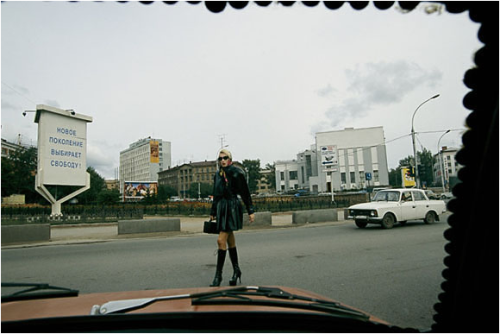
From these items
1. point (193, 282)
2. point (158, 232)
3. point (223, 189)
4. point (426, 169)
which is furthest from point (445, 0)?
point (426, 169)

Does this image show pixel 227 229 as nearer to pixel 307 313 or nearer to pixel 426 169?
pixel 307 313

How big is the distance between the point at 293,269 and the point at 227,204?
86.4 inches

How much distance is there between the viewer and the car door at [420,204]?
44.8 ft

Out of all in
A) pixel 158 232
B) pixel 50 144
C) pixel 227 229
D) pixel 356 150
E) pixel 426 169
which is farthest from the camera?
pixel 356 150

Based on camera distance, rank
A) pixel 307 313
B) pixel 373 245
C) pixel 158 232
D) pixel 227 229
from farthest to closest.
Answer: pixel 158 232, pixel 373 245, pixel 227 229, pixel 307 313

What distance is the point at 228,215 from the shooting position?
4.62 metres

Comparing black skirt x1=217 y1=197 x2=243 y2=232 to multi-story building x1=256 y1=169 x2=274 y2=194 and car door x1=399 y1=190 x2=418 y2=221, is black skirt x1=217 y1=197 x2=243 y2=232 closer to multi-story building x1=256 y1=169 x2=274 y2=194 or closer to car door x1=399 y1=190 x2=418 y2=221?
car door x1=399 y1=190 x2=418 y2=221

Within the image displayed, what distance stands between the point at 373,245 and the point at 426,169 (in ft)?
54.1

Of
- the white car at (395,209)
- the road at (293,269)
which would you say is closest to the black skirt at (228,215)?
the road at (293,269)

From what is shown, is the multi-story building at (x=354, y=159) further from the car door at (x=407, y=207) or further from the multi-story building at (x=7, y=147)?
the multi-story building at (x=7, y=147)

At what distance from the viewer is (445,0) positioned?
1.34 metres

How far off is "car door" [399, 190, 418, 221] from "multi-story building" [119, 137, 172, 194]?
354ft

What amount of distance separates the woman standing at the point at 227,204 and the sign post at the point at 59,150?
17645 mm

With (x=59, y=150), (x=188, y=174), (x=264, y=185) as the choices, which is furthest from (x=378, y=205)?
(x=264, y=185)
